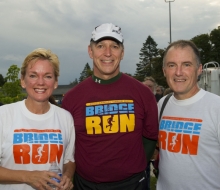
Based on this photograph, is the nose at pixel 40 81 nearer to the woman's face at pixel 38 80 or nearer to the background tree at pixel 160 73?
the woman's face at pixel 38 80

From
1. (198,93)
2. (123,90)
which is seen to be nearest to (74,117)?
(123,90)

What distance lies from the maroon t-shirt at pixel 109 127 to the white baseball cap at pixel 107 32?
51cm

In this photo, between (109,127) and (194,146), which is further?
(109,127)

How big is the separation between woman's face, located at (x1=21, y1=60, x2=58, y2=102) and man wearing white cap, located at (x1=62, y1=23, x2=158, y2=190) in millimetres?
517

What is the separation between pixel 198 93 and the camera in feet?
10.2

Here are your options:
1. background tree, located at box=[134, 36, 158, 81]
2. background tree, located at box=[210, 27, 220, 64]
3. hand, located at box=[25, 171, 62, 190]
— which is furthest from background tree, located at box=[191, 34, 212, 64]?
hand, located at box=[25, 171, 62, 190]

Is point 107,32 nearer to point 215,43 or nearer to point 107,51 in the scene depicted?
point 107,51

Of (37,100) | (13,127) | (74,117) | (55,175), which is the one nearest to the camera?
(55,175)

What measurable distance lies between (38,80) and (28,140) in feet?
1.98

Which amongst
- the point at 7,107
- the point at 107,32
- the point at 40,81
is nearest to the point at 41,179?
the point at 7,107

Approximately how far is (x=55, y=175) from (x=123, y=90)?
1284mm

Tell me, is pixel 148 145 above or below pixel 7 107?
below

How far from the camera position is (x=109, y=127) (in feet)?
10.5

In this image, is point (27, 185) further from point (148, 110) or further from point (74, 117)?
point (148, 110)
